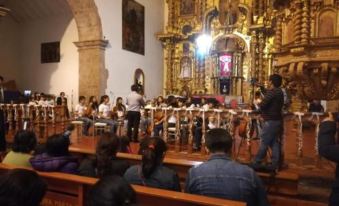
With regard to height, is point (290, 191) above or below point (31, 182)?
below

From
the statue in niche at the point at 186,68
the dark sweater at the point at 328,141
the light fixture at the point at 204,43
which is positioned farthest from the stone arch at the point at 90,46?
the dark sweater at the point at 328,141

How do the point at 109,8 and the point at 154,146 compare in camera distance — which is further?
the point at 109,8

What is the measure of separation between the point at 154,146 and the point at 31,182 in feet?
3.89

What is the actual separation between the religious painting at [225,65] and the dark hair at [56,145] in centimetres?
1435

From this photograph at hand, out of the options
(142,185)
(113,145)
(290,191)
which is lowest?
(290,191)

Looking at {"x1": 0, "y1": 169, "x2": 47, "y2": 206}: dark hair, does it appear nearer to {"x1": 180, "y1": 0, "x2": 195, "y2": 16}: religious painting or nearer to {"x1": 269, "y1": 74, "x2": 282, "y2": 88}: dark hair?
{"x1": 269, "y1": 74, "x2": 282, "y2": 88}: dark hair

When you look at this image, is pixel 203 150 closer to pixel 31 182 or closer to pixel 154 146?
pixel 154 146

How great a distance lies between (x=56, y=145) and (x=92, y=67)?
32.9ft

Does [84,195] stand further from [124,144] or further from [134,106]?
[134,106]

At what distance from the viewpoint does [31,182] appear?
1.44 metres

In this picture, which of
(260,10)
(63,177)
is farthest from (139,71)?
(63,177)

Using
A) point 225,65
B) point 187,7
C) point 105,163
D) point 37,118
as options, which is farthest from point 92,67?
point 105,163

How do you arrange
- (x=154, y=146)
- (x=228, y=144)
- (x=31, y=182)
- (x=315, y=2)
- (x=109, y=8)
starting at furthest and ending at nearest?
(x=109, y=8) → (x=315, y=2) → (x=154, y=146) → (x=228, y=144) → (x=31, y=182)

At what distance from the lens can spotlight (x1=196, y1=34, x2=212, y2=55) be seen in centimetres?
1716
